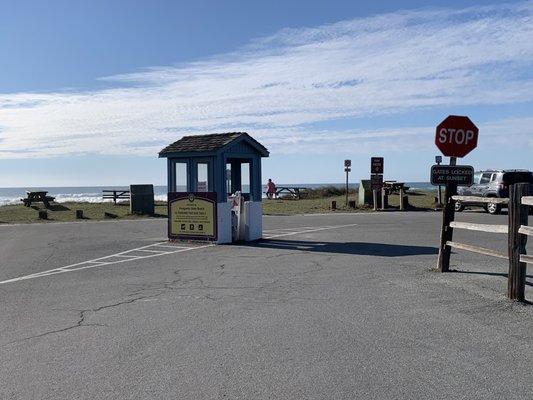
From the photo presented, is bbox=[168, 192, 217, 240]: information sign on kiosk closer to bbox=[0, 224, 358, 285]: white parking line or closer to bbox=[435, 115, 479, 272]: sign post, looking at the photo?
bbox=[0, 224, 358, 285]: white parking line

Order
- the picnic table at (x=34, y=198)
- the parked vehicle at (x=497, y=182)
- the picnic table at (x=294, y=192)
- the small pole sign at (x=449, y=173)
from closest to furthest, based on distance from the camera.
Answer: the small pole sign at (x=449, y=173) → the parked vehicle at (x=497, y=182) → the picnic table at (x=34, y=198) → the picnic table at (x=294, y=192)

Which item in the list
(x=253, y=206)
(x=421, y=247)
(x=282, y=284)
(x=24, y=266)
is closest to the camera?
(x=282, y=284)

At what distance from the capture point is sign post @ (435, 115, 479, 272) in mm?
10867

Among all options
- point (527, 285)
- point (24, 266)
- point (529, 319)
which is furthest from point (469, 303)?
point (24, 266)

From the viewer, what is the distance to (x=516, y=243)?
8.30m

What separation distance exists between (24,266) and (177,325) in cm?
740

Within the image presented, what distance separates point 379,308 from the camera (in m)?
8.02

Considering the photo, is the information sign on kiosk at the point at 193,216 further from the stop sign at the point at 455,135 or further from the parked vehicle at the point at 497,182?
the parked vehicle at the point at 497,182

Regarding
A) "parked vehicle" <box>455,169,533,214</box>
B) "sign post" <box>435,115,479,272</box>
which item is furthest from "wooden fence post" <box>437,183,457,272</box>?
"parked vehicle" <box>455,169,533,214</box>

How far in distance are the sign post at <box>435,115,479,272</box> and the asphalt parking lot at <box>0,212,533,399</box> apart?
1.66 feet

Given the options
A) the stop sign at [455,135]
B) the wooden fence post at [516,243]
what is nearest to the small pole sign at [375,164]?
the stop sign at [455,135]

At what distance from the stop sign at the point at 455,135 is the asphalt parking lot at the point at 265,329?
2.18m

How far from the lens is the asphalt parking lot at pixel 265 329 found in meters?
5.25

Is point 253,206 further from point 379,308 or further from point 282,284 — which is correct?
point 379,308
